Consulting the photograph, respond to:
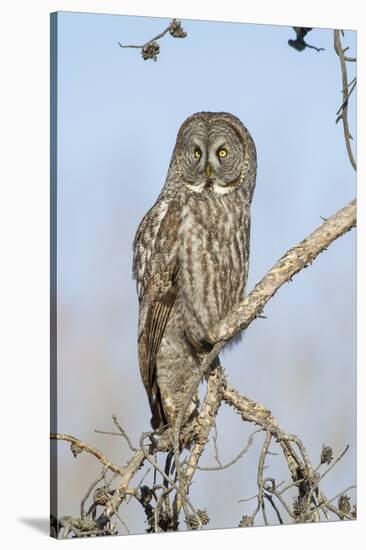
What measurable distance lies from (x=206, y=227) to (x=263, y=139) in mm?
515

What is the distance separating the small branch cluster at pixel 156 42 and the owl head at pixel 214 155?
1.18ft

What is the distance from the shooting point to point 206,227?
5848 millimetres

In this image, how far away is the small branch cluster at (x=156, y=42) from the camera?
18.3ft

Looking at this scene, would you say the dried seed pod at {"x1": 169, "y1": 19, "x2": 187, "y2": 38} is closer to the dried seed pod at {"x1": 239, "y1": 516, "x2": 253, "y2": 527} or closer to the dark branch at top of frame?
the dark branch at top of frame

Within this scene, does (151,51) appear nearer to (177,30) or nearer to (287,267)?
(177,30)

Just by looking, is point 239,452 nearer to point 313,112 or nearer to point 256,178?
point 256,178

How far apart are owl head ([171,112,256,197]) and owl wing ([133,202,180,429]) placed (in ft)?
0.65

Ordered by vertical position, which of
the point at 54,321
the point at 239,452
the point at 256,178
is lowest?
the point at 239,452

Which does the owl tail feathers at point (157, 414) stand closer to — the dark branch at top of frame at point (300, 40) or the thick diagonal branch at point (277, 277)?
the thick diagonal branch at point (277, 277)

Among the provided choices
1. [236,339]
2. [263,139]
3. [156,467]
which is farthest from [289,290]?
[156,467]

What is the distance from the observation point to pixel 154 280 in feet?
18.8

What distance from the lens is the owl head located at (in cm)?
578

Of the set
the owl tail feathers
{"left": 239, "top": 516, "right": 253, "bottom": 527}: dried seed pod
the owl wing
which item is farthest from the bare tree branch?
{"left": 239, "top": 516, "right": 253, "bottom": 527}: dried seed pod

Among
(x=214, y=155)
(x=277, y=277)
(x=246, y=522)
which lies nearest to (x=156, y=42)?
(x=214, y=155)
